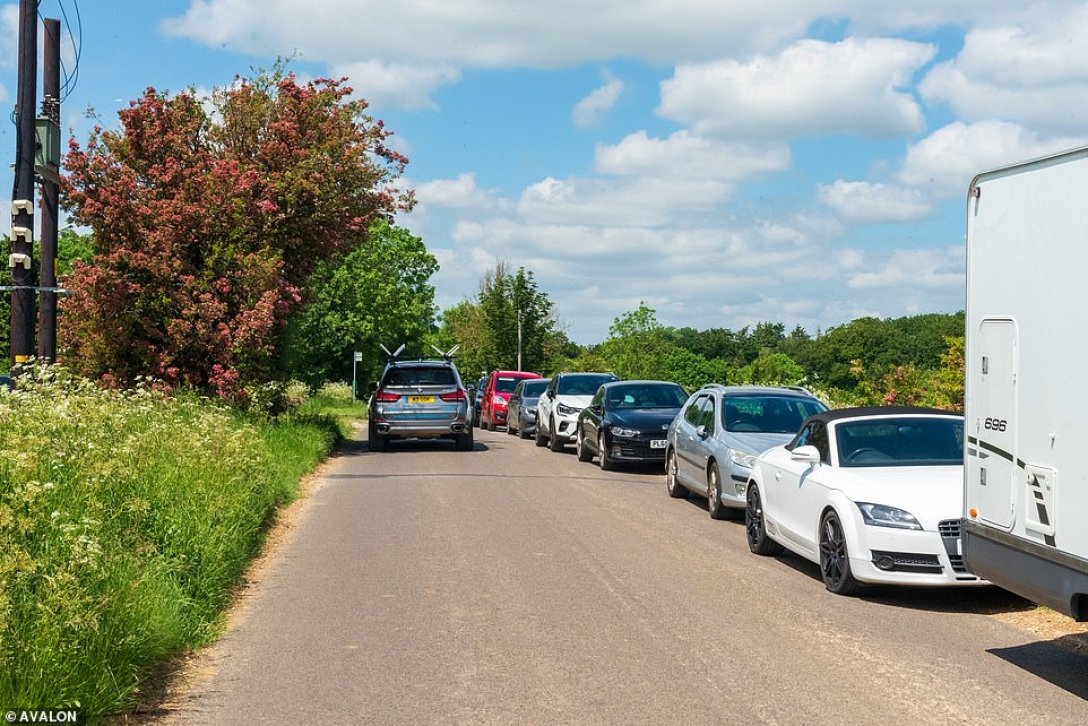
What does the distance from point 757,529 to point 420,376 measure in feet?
46.1

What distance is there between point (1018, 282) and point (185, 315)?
16982mm

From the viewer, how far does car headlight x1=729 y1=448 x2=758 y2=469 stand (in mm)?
13365

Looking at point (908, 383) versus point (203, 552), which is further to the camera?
point (908, 383)

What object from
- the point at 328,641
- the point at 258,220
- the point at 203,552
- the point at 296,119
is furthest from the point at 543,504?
the point at 296,119

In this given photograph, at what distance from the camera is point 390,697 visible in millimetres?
6152

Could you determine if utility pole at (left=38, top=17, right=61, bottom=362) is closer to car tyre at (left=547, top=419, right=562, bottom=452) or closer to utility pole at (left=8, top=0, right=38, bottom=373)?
utility pole at (left=8, top=0, right=38, bottom=373)

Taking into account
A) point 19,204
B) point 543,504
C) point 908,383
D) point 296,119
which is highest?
point 296,119

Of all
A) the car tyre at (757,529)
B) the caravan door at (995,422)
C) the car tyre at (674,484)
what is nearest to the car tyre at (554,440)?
the car tyre at (674,484)

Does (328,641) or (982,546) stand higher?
(982,546)

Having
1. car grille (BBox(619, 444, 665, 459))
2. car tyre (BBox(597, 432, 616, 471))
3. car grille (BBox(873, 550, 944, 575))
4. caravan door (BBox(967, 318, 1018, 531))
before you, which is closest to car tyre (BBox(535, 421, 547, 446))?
car tyre (BBox(597, 432, 616, 471))

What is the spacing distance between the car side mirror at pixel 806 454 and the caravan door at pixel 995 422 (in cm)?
281

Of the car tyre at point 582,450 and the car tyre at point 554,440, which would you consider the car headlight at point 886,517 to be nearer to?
the car tyre at point 582,450

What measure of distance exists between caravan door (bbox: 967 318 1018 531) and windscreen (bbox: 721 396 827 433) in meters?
7.39

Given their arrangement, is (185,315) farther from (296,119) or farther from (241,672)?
(241,672)
